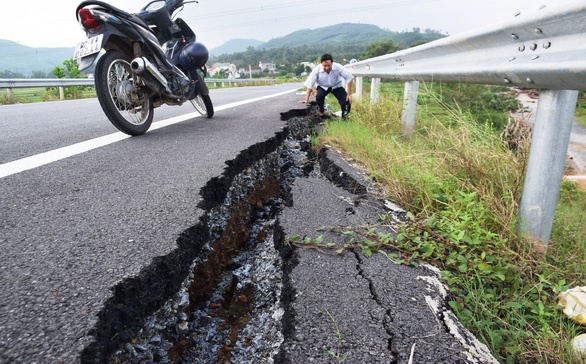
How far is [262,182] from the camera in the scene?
2.71 metres

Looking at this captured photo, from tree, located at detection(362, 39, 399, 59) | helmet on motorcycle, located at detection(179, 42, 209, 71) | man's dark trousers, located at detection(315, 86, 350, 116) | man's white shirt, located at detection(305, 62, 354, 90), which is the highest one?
tree, located at detection(362, 39, 399, 59)

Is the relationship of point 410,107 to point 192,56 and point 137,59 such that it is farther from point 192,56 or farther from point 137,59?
point 137,59

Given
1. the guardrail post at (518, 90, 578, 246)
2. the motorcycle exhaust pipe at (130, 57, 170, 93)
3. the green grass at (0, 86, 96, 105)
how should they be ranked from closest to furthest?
the guardrail post at (518, 90, 578, 246), the motorcycle exhaust pipe at (130, 57, 170, 93), the green grass at (0, 86, 96, 105)

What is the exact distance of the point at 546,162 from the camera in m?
1.42

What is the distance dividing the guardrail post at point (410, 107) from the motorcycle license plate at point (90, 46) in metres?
2.55

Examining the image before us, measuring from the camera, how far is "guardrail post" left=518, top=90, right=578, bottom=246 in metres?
1.36

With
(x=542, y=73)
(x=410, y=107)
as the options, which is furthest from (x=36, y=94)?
(x=542, y=73)

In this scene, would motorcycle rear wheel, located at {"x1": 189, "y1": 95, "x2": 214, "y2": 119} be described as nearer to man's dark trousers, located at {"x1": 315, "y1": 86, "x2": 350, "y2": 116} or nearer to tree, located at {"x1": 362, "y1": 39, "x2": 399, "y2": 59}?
man's dark trousers, located at {"x1": 315, "y1": 86, "x2": 350, "y2": 116}

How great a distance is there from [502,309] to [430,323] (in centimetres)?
36

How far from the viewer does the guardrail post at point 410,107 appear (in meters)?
3.39

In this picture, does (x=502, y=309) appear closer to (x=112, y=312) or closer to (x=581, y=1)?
(x=581, y=1)

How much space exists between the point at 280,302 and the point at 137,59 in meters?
2.58

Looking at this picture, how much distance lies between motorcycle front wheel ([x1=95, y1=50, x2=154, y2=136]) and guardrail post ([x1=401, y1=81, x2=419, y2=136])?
7.77 feet

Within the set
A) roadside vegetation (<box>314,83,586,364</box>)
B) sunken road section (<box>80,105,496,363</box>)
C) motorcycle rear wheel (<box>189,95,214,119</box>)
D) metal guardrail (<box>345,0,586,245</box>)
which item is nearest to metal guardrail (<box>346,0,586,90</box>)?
metal guardrail (<box>345,0,586,245</box>)
